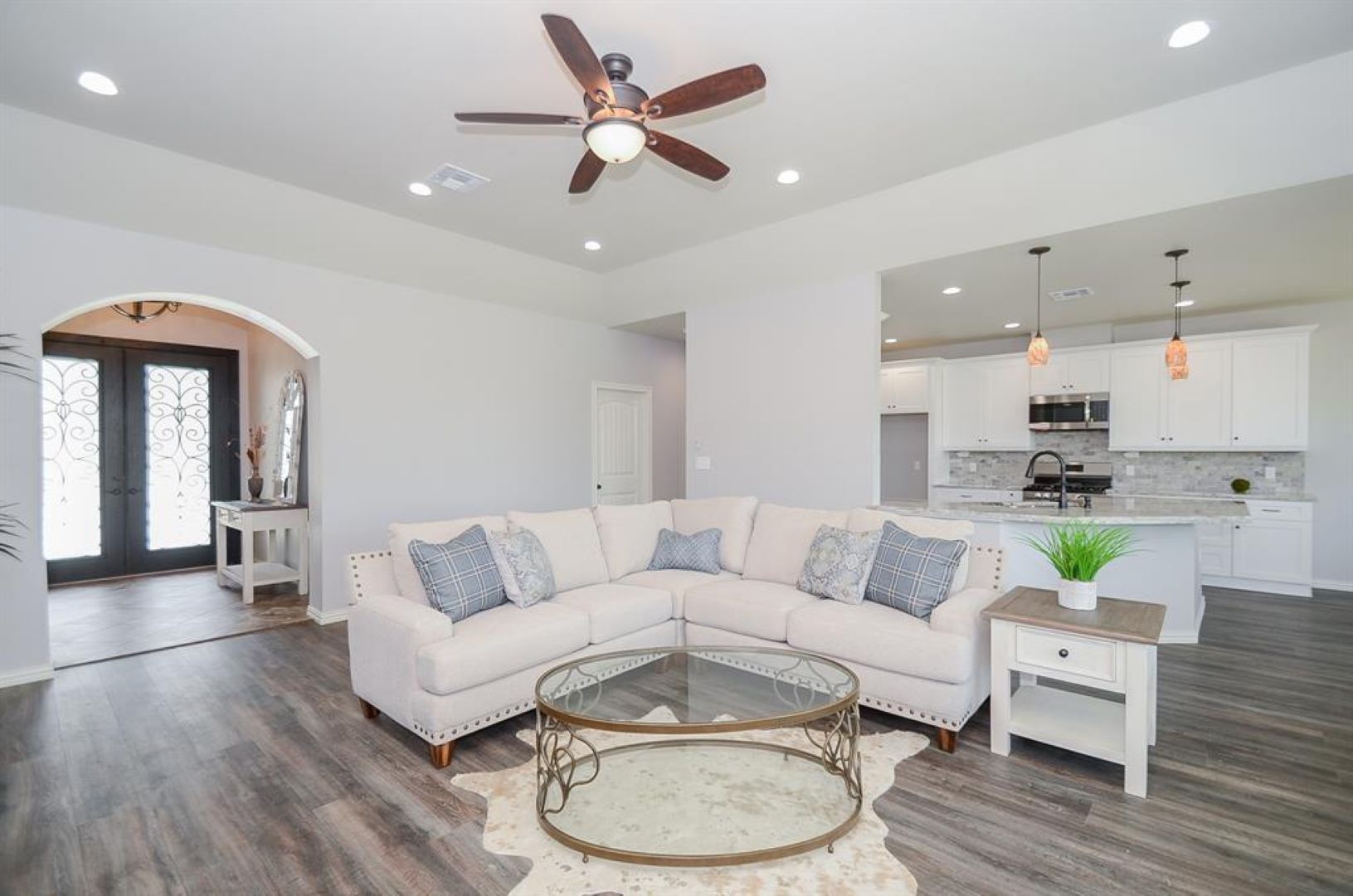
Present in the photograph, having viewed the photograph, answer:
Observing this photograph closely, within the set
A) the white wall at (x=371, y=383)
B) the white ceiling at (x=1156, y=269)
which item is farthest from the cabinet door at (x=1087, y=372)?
the white wall at (x=371, y=383)

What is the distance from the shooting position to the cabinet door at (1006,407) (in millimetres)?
7234

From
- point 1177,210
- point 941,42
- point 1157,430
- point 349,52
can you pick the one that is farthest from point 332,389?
point 1157,430

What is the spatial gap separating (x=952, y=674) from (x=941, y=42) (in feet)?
9.44

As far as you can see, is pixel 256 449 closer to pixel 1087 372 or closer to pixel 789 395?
pixel 789 395

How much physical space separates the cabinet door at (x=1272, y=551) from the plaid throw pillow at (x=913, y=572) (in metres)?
4.48

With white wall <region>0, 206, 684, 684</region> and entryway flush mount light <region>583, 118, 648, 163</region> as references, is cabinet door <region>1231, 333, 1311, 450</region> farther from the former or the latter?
entryway flush mount light <region>583, 118, 648, 163</region>

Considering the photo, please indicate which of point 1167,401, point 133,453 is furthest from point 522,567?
point 1167,401

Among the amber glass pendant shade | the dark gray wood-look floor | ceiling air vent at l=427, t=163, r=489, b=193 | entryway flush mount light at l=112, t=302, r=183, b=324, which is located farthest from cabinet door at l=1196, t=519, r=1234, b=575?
entryway flush mount light at l=112, t=302, r=183, b=324

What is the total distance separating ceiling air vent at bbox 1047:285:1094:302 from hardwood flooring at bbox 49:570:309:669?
7.21 metres

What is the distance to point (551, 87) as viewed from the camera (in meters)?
3.11

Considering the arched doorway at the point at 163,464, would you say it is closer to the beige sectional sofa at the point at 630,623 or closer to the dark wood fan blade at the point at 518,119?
the beige sectional sofa at the point at 630,623

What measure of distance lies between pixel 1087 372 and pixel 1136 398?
1.80 feet

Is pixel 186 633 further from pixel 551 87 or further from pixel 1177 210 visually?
pixel 1177 210

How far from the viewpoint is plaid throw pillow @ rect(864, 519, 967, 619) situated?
10.1 ft
